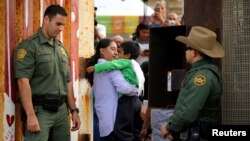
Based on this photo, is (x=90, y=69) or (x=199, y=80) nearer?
(x=199, y=80)

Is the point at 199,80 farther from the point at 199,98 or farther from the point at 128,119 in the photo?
the point at 128,119

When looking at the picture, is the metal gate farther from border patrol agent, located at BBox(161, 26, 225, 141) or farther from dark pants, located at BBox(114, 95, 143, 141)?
dark pants, located at BBox(114, 95, 143, 141)

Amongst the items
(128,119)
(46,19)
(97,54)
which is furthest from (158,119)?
(97,54)

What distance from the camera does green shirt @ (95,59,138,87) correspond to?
691 centimetres

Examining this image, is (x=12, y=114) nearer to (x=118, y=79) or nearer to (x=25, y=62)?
(x=25, y=62)

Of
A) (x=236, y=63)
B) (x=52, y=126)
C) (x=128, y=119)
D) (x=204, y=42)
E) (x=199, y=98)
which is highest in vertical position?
(x=204, y=42)

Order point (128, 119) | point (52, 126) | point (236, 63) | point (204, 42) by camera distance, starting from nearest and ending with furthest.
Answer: point (204, 42)
point (236, 63)
point (52, 126)
point (128, 119)

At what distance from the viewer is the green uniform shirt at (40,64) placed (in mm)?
5246

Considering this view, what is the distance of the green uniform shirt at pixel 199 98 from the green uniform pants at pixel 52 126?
51.8 inches

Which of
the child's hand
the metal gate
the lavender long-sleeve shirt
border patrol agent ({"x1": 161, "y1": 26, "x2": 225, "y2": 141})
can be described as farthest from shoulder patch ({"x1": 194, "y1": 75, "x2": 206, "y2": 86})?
the child's hand

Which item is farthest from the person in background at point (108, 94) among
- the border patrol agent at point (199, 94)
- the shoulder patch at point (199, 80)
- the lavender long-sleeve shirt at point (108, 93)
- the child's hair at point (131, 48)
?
the shoulder patch at point (199, 80)

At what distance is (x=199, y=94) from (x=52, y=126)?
1700mm

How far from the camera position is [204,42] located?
15.5 feet

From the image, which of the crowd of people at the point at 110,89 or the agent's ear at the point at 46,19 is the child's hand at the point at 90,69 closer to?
the crowd of people at the point at 110,89
